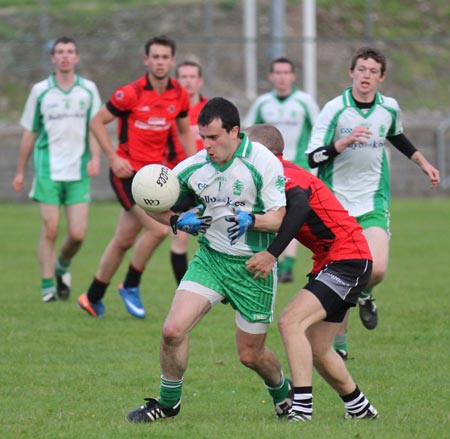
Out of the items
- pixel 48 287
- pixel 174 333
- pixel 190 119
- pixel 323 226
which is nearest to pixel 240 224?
pixel 323 226

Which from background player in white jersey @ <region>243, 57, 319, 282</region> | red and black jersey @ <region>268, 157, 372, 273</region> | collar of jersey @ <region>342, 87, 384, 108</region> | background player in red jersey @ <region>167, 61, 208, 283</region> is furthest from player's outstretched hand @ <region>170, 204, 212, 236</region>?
background player in white jersey @ <region>243, 57, 319, 282</region>

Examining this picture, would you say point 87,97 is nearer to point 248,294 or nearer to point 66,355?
point 66,355

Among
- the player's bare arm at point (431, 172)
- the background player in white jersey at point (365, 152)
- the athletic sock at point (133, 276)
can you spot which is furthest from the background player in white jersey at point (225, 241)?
the athletic sock at point (133, 276)

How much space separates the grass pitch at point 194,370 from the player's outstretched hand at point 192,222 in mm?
1079

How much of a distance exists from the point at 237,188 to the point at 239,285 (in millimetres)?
563

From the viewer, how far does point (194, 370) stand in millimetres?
7910

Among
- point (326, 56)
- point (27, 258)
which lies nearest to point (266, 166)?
point (27, 258)

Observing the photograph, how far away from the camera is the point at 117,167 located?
378 inches

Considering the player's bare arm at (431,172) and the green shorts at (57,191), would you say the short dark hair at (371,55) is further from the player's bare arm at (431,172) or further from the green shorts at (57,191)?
the green shorts at (57,191)

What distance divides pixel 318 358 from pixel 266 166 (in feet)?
3.63

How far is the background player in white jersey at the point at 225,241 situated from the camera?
19.9 feet

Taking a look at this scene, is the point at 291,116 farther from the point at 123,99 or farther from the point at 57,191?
the point at 123,99

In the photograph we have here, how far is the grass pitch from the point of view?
19.6 feet

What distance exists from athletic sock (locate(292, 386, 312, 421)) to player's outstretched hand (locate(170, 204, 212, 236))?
1.02 meters
